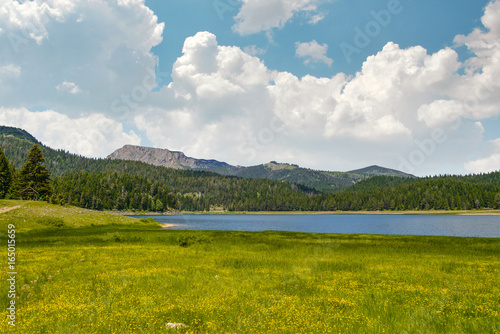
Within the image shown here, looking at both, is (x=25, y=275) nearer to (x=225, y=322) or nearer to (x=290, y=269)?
(x=225, y=322)

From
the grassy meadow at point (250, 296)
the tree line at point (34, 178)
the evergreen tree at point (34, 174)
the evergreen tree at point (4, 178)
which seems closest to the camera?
the grassy meadow at point (250, 296)

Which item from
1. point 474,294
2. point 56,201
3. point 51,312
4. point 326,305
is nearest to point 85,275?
point 51,312

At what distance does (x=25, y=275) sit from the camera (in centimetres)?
1962

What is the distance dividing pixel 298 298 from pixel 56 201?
4431 inches

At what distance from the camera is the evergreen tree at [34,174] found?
313 ft

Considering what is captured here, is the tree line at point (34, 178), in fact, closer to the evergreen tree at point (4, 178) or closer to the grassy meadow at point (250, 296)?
the evergreen tree at point (4, 178)

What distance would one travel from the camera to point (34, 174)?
316 ft

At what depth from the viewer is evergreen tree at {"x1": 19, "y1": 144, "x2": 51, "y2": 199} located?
9550cm

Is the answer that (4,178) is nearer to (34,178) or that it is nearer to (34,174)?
(34,178)

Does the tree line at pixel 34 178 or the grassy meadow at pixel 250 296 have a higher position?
the tree line at pixel 34 178

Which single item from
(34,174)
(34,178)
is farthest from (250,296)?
(34,178)

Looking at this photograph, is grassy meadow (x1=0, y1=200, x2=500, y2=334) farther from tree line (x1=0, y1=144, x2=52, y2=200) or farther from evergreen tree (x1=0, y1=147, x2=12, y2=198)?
evergreen tree (x1=0, y1=147, x2=12, y2=198)

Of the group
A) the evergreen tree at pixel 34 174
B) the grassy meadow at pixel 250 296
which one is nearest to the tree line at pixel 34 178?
the evergreen tree at pixel 34 174

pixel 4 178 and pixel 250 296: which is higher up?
pixel 4 178
